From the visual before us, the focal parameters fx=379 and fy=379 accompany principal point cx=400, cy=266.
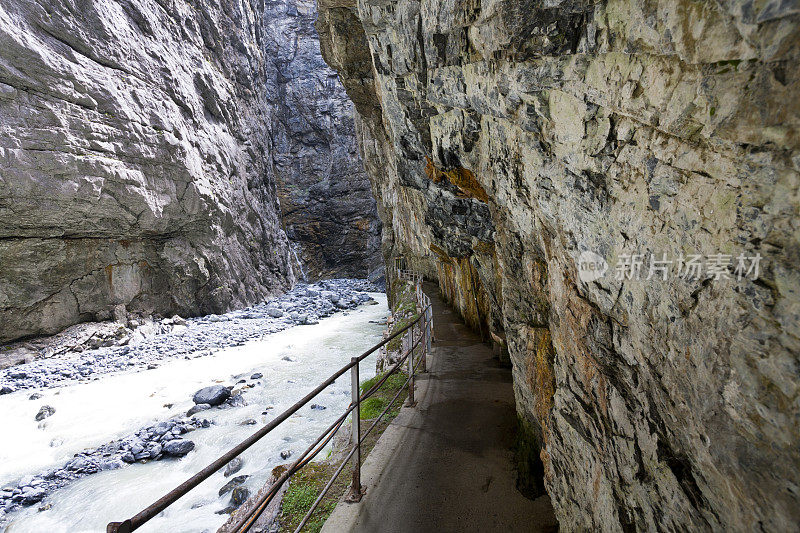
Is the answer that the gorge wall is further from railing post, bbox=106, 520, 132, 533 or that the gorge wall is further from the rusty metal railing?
railing post, bbox=106, 520, 132, 533

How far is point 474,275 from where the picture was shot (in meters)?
9.41

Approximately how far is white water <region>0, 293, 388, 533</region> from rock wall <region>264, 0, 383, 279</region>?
23959 millimetres

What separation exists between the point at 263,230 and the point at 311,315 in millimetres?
9271

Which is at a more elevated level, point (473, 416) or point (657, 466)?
point (657, 466)

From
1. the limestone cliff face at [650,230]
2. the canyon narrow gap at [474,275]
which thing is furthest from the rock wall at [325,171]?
the limestone cliff face at [650,230]

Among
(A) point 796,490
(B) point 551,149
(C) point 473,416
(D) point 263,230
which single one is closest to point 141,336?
(D) point 263,230

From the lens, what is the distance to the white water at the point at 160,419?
5.39 metres

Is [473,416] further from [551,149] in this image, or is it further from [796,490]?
[796,490]

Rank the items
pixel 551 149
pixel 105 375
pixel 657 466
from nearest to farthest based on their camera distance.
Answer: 1. pixel 657 466
2. pixel 551 149
3. pixel 105 375

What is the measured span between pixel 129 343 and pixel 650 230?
54.2ft

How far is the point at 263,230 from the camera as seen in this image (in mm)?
25062

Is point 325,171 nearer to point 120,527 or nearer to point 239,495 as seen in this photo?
point 239,495

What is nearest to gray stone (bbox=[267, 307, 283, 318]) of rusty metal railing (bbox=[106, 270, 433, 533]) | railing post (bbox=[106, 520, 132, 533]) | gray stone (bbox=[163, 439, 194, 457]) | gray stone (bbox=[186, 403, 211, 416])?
gray stone (bbox=[186, 403, 211, 416])

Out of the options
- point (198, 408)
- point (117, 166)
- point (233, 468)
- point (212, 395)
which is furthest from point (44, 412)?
point (117, 166)
